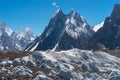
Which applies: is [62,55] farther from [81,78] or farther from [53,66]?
[81,78]

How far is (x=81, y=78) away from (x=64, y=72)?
3.81 m

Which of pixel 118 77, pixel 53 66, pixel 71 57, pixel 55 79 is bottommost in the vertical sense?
pixel 118 77

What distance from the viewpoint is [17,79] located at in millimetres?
69875

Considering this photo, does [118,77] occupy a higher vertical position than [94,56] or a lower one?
lower

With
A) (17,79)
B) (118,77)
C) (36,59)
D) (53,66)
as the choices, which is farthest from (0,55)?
(118,77)

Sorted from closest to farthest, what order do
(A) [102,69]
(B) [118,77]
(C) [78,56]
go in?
(B) [118,77] < (A) [102,69] < (C) [78,56]

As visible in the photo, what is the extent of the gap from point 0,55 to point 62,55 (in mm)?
20915

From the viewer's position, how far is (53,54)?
435 feet

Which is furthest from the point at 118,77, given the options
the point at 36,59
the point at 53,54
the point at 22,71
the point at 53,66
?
the point at 53,54

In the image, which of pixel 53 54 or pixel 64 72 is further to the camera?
pixel 53 54

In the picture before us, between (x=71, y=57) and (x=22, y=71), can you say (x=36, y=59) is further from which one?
(x=22, y=71)

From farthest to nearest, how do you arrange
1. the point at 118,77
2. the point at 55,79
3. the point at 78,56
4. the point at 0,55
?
the point at 78,56 → the point at 0,55 → the point at 55,79 → the point at 118,77

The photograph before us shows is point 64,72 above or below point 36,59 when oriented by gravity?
below

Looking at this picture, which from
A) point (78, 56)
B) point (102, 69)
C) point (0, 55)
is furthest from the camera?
point (78, 56)
